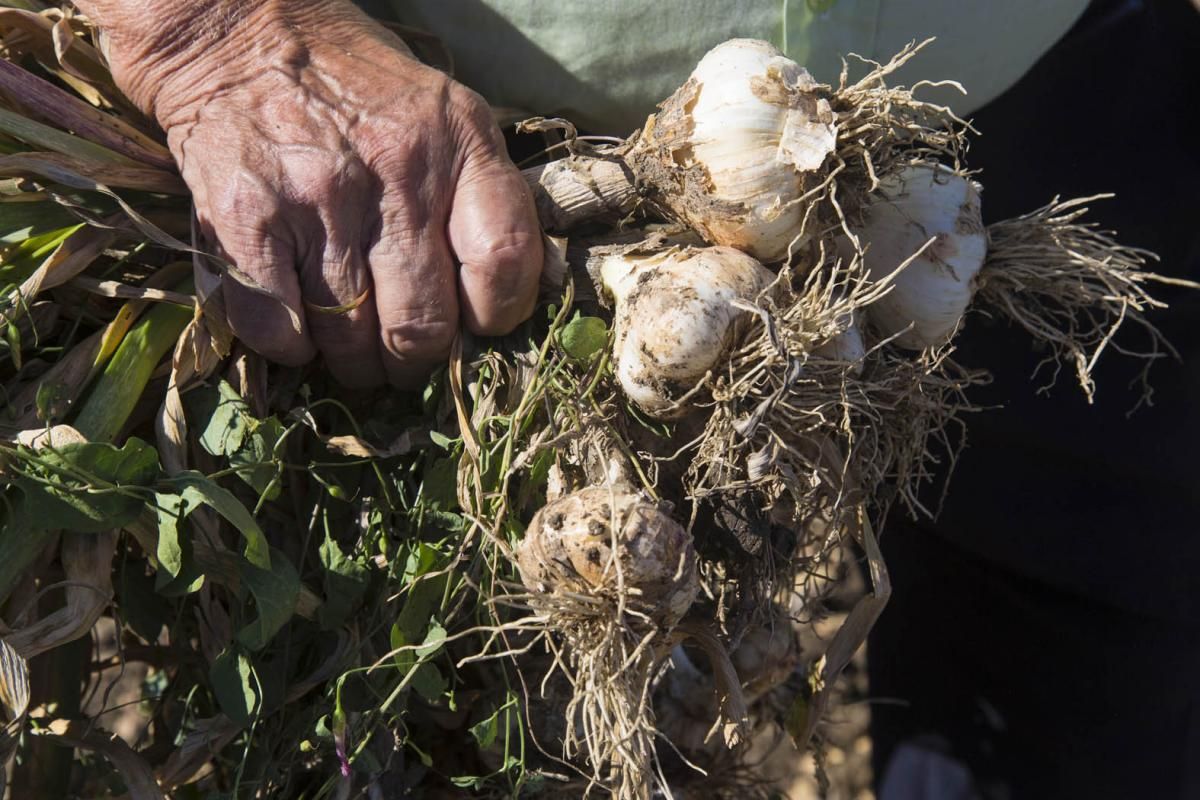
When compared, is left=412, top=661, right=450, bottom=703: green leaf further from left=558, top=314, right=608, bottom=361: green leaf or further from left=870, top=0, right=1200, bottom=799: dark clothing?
left=870, top=0, right=1200, bottom=799: dark clothing

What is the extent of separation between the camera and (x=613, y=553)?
85 cm

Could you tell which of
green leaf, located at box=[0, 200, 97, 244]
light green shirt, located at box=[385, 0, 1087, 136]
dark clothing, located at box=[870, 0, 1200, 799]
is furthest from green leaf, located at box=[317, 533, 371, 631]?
dark clothing, located at box=[870, 0, 1200, 799]

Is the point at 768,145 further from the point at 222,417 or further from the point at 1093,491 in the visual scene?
the point at 1093,491

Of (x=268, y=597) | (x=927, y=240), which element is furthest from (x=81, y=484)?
(x=927, y=240)

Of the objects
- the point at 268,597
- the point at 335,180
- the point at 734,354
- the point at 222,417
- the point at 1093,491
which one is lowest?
the point at 1093,491

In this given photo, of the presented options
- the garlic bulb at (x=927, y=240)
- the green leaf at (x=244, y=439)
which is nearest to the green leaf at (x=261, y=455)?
the green leaf at (x=244, y=439)

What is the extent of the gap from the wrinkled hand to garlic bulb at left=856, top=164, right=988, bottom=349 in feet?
1.20

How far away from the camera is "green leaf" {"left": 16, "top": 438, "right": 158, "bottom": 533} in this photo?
888 millimetres

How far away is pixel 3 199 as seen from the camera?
1.04 metres

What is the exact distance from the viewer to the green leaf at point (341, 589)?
107 centimetres

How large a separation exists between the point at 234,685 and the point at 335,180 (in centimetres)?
52

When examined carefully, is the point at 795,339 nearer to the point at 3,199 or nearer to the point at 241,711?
the point at 241,711

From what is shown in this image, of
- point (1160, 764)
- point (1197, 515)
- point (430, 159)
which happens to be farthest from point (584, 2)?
point (1160, 764)

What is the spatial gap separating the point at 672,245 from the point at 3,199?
2.28 ft
